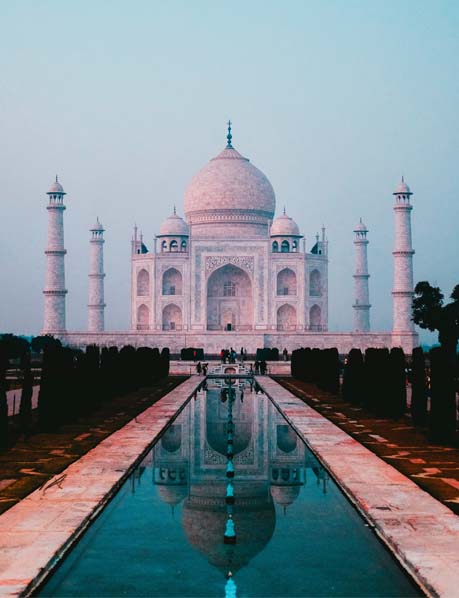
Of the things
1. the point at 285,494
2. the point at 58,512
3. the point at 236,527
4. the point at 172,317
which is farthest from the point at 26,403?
the point at 172,317

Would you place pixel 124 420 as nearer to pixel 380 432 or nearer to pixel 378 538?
pixel 380 432

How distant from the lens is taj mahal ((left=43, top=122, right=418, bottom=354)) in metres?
39.7

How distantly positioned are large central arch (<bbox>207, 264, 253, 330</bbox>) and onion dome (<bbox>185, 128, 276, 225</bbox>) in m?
3.08

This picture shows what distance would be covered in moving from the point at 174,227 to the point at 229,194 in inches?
147

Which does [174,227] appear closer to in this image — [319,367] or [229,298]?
[229,298]

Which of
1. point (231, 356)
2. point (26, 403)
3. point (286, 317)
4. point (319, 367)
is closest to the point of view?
point (26, 403)

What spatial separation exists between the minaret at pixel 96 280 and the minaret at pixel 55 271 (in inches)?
181

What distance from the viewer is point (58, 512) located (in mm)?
6816

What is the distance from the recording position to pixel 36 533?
240 inches

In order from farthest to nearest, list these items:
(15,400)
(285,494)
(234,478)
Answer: (15,400) < (234,478) < (285,494)

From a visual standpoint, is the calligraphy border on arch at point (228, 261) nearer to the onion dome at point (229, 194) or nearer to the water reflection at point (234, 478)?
the onion dome at point (229, 194)

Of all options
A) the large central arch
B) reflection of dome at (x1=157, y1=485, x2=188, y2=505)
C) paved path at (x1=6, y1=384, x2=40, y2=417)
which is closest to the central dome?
the large central arch

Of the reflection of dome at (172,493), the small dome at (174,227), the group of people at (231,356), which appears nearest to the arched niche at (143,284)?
the small dome at (174,227)

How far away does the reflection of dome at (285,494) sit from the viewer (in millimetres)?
7359
